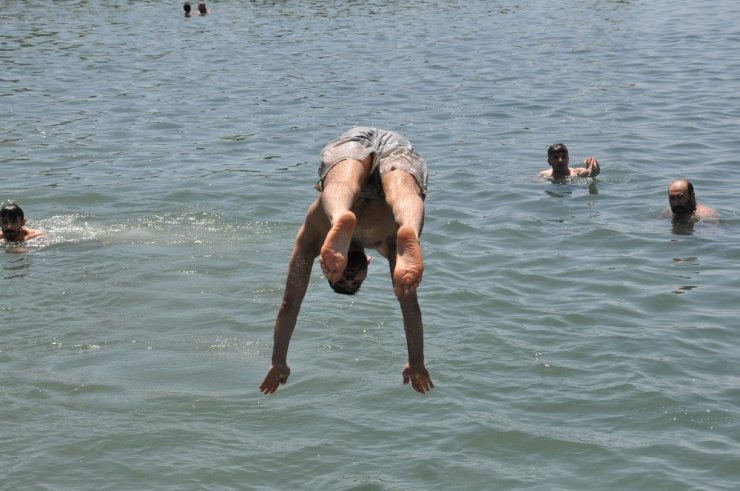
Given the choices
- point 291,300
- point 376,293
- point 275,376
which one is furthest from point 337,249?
point 376,293

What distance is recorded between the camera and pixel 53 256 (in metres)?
15.9

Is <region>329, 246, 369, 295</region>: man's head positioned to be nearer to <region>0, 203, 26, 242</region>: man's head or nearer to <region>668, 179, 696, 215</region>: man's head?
<region>668, 179, 696, 215</region>: man's head

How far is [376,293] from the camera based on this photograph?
46.9 ft

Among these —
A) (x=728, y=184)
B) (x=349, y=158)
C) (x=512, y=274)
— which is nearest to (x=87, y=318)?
(x=512, y=274)

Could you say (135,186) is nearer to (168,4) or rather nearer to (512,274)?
(512,274)

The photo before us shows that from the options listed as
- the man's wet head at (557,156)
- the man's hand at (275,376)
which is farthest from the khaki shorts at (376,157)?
the man's wet head at (557,156)

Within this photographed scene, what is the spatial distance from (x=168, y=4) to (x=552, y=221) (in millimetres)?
34672

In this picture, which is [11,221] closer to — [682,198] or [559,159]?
[559,159]

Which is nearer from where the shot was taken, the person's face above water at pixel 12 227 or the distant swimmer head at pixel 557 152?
the person's face above water at pixel 12 227

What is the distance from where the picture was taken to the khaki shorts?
834cm

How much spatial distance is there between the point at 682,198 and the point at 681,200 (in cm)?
3

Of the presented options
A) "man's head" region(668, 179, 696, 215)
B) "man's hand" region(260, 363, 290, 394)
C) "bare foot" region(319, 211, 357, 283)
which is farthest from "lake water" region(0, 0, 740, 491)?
"bare foot" region(319, 211, 357, 283)

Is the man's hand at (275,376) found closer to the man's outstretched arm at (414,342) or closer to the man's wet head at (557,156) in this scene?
the man's outstretched arm at (414,342)

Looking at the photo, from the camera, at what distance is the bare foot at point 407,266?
6.86 meters
